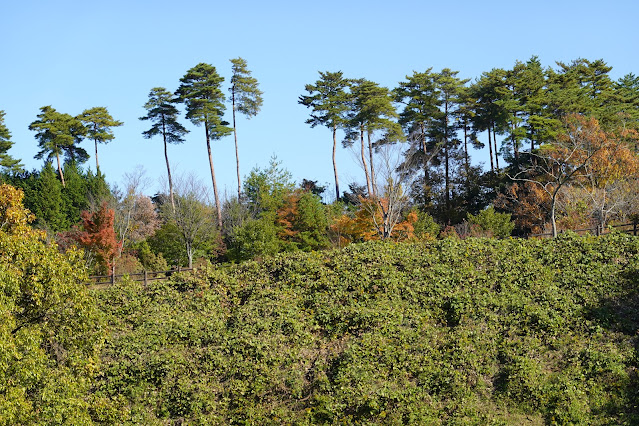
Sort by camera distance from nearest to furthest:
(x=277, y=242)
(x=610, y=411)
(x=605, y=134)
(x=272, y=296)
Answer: (x=610, y=411), (x=272, y=296), (x=277, y=242), (x=605, y=134)

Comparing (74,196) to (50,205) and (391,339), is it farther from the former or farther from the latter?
(391,339)

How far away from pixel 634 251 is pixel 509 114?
28215 millimetres

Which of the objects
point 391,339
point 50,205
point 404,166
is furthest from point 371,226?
point 50,205

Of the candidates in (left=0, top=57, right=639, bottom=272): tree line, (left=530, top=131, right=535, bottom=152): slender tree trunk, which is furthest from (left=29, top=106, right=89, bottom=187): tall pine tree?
(left=530, top=131, right=535, bottom=152): slender tree trunk

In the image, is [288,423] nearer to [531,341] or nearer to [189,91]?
[531,341]

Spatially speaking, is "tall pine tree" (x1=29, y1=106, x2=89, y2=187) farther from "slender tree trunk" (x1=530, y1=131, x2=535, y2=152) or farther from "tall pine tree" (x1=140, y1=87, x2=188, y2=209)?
"slender tree trunk" (x1=530, y1=131, x2=535, y2=152)

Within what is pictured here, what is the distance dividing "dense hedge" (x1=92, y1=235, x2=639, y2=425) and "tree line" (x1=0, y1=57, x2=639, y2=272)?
12.7 metres

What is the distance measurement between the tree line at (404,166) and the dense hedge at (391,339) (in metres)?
12.7

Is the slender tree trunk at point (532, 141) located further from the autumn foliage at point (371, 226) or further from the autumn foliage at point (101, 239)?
the autumn foliage at point (101, 239)

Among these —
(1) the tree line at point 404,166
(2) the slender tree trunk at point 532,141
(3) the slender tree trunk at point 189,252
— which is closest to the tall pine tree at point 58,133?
(1) the tree line at point 404,166

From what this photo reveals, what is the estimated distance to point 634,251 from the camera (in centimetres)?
1906

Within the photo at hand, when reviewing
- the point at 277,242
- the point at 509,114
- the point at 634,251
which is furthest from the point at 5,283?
the point at 509,114

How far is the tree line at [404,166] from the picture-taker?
36.2 meters

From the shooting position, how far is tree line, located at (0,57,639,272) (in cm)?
3622
